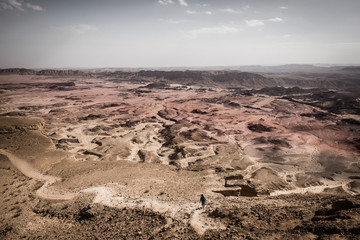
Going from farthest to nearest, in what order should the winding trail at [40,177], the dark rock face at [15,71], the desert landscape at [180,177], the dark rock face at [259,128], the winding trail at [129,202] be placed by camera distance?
the dark rock face at [15,71]
the dark rock face at [259,128]
the winding trail at [40,177]
the winding trail at [129,202]
the desert landscape at [180,177]

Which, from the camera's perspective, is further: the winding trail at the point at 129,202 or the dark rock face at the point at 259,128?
the dark rock face at the point at 259,128

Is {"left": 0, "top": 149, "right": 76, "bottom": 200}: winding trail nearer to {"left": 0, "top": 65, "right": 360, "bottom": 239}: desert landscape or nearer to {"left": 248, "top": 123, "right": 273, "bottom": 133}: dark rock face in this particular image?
{"left": 0, "top": 65, "right": 360, "bottom": 239}: desert landscape

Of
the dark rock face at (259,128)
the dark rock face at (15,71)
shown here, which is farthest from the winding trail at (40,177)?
the dark rock face at (15,71)

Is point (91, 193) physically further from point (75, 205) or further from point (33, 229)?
point (33, 229)

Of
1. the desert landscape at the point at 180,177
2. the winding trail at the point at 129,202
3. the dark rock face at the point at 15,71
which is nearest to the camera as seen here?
the desert landscape at the point at 180,177

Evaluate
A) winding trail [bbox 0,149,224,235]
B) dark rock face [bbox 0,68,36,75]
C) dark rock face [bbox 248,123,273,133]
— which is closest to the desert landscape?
winding trail [bbox 0,149,224,235]

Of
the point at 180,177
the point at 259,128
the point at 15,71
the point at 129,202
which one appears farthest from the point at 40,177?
the point at 15,71

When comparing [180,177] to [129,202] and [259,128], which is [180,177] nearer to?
[129,202]

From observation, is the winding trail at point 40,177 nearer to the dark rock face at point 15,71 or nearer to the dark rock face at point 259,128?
the dark rock face at point 259,128

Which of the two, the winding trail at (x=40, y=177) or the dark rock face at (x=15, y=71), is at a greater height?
the dark rock face at (x=15, y=71)
